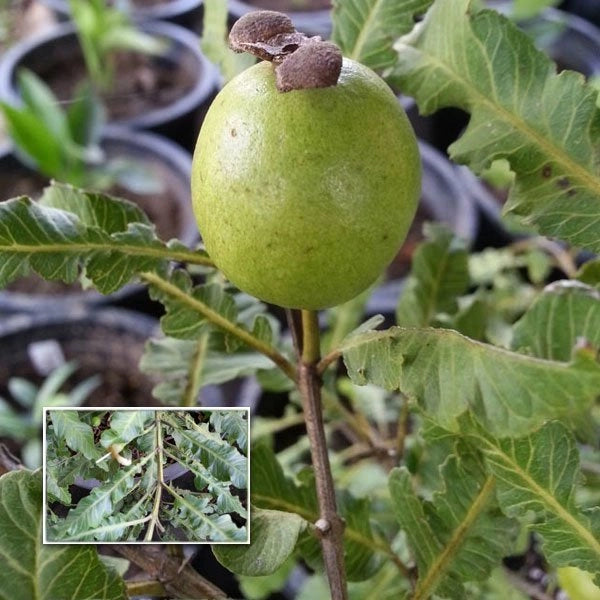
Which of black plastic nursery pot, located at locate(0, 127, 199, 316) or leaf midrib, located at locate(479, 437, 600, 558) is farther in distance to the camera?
black plastic nursery pot, located at locate(0, 127, 199, 316)

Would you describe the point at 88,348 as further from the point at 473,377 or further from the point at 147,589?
the point at 473,377

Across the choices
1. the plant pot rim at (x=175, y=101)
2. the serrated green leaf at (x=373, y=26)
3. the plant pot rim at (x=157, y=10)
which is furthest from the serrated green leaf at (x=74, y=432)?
the plant pot rim at (x=157, y=10)

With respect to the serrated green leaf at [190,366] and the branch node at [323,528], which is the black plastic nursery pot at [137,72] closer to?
the serrated green leaf at [190,366]

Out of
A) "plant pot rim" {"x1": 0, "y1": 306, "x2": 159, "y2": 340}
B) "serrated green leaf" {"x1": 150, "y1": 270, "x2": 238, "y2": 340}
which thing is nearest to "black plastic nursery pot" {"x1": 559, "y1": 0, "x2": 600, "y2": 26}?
"plant pot rim" {"x1": 0, "y1": 306, "x2": 159, "y2": 340}

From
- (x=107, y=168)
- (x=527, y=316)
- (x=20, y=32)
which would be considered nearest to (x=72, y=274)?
(x=527, y=316)

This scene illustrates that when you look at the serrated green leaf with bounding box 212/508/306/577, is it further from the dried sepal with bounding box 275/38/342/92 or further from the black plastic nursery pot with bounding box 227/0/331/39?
the black plastic nursery pot with bounding box 227/0/331/39

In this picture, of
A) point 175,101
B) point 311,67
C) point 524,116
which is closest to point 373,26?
point 524,116

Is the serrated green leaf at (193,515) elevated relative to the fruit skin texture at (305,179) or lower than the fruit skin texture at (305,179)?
lower
